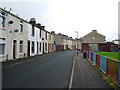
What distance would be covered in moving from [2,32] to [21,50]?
21.9 ft

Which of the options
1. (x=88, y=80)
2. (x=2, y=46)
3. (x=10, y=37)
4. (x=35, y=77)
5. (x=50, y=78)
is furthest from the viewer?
(x=10, y=37)

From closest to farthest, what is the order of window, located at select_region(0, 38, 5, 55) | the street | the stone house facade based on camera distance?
the street → window, located at select_region(0, 38, 5, 55) → the stone house facade

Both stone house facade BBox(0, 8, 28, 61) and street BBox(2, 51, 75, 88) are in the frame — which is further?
stone house facade BBox(0, 8, 28, 61)

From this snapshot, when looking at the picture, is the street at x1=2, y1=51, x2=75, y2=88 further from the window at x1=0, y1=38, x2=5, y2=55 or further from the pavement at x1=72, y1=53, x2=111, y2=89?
the window at x1=0, y1=38, x2=5, y2=55

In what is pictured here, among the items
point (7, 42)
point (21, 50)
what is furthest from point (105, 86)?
point (21, 50)

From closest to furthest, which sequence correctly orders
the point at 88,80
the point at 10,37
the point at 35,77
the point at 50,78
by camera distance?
the point at 88,80, the point at 50,78, the point at 35,77, the point at 10,37

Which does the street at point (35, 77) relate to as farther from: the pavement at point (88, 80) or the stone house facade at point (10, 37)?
the stone house facade at point (10, 37)

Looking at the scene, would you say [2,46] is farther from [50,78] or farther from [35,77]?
[50,78]

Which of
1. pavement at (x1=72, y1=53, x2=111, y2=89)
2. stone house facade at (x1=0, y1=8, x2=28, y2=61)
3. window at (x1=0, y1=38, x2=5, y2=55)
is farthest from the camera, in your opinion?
stone house facade at (x1=0, y1=8, x2=28, y2=61)

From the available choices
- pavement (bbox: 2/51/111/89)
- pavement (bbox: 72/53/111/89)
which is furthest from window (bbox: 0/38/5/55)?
pavement (bbox: 72/53/111/89)

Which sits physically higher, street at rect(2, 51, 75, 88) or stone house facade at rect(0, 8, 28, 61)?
stone house facade at rect(0, 8, 28, 61)

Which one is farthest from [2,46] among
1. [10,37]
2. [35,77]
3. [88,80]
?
[88,80]

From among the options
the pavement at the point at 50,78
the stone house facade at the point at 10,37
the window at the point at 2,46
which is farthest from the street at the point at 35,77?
the stone house facade at the point at 10,37

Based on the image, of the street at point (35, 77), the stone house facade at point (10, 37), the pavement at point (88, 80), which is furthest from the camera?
the stone house facade at point (10, 37)
